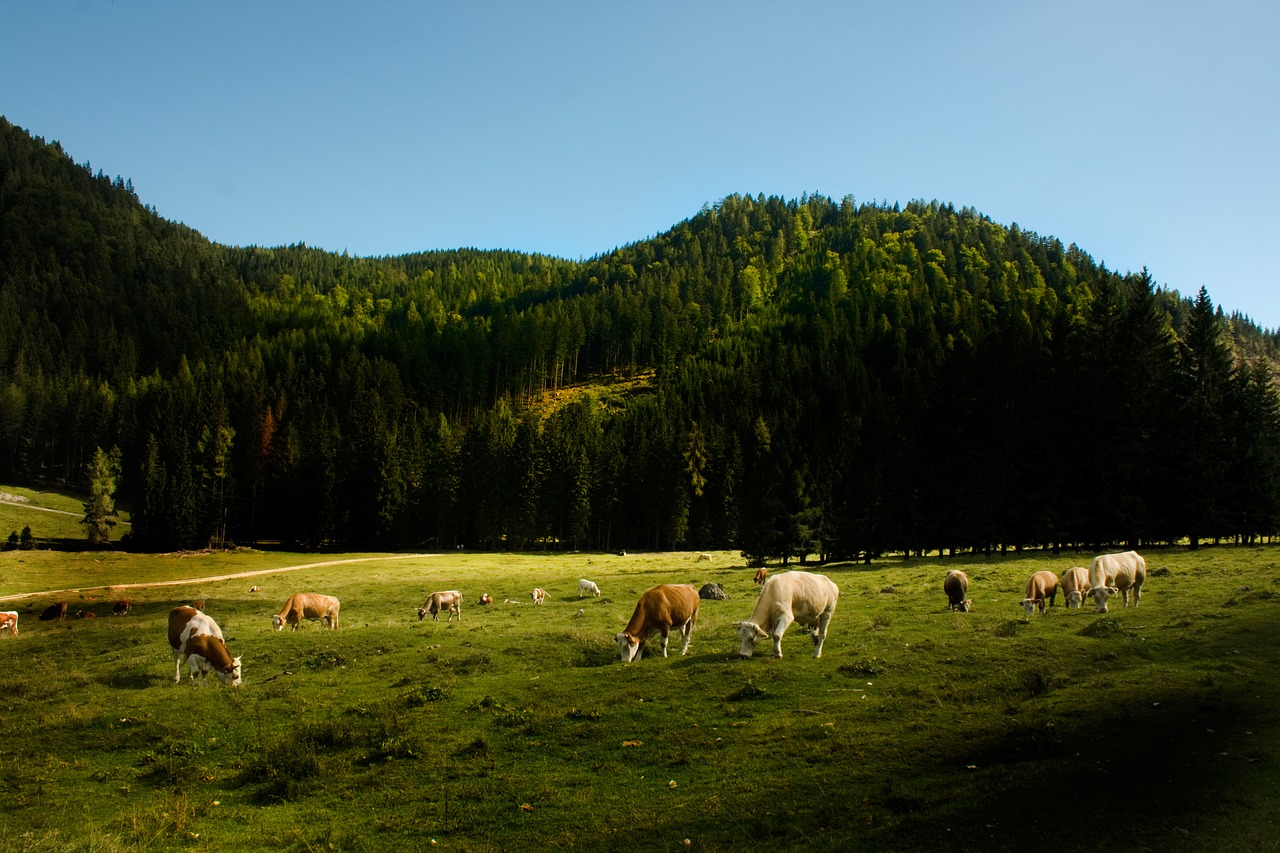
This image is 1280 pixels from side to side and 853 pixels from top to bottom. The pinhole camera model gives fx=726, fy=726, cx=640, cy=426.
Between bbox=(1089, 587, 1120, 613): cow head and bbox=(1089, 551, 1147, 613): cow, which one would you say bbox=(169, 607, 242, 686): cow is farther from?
bbox=(1089, 551, 1147, 613): cow

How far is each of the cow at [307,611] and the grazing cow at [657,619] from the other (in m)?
19.9

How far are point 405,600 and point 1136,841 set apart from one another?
4325 cm

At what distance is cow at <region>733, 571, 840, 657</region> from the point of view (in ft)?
65.4

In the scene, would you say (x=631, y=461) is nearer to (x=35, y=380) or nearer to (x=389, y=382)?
(x=389, y=382)

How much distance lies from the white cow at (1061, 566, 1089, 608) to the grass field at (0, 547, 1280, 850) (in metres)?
1.17

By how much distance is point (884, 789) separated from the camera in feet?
36.6

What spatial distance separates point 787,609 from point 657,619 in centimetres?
397

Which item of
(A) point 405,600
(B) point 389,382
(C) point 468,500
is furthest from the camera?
(B) point 389,382

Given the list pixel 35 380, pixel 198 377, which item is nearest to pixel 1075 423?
pixel 198 377

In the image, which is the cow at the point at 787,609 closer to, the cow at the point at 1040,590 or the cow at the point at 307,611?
the cow at the point at 1040,590

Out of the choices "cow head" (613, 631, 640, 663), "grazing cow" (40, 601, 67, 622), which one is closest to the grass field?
"cow head" (613, 631, 640, 663)

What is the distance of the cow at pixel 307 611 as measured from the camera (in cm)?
3453

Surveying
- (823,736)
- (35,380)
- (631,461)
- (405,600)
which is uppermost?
(35,380)

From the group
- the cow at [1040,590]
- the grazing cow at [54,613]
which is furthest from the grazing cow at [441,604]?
the cow at [1040,590]
